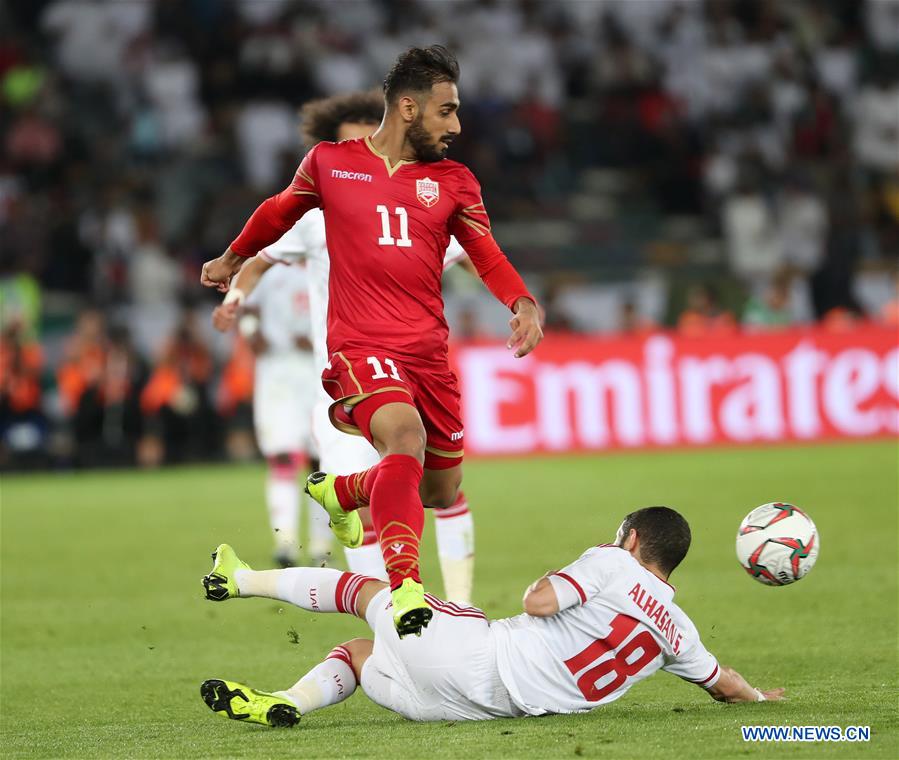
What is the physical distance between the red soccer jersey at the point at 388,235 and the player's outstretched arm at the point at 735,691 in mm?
1695

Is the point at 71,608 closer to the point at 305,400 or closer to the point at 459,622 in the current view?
the point at 305,400

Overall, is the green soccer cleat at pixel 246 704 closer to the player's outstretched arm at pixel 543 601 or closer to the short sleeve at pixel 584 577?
the player's outstretched arm at pixel 543 601

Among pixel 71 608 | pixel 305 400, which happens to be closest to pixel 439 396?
pixel 71 608

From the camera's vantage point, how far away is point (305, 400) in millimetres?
10992

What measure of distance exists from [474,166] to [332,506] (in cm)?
1513

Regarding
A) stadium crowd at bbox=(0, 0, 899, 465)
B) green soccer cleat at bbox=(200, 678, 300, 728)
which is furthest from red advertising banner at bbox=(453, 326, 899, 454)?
green soccer cleat at bbox=(200, 678, 300, 728)

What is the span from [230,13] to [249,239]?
15842 mm

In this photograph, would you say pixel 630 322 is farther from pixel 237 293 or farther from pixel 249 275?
pixel 237 293

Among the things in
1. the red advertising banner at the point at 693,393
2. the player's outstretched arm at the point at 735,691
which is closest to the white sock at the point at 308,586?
the player's outstretched arm at the point at 735,691

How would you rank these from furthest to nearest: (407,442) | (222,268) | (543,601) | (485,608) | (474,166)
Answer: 1. (474,166)
2. (485,608)
3. (222,268)
4. (407,442)
5. (543,601)

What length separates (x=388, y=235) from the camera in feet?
21.1

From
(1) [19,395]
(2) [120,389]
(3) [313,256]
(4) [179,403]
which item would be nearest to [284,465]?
(3) [313,256]

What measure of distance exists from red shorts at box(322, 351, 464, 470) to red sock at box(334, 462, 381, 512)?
19 cm

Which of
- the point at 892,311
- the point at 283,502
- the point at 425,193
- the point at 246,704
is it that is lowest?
the point at 246,704
